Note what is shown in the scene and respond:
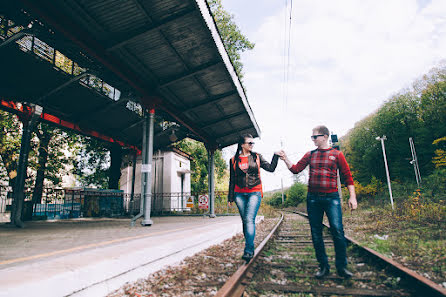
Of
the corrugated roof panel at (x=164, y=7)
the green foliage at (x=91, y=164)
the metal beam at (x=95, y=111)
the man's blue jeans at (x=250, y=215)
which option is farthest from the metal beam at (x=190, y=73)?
the green foliage at (x=91, y=164)

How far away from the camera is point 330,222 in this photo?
3430mm

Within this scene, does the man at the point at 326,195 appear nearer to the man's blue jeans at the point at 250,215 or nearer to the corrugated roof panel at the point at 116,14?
the man's blue jeans at the point at 250,215

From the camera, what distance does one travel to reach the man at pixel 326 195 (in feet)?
11.0

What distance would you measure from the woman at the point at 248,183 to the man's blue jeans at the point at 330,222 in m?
0.82

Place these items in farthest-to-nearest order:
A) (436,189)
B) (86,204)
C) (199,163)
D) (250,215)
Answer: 1. (199,163)
2. (436,189)
3. (86,204)
4. (250,215)

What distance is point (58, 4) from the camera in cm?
541

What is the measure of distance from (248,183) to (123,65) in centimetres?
558

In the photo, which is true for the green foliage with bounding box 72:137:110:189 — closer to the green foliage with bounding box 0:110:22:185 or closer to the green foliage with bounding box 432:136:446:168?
the green foliage with bounding box 0:110:22:185

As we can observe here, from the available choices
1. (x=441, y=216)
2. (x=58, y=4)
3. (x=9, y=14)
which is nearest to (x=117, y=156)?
(x=9, y=14)

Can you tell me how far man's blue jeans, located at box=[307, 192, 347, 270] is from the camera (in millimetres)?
3346

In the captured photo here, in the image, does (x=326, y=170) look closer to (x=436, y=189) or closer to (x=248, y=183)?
(x=248, y=183)

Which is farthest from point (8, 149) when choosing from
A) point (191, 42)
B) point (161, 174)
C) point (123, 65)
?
point (191, 42)

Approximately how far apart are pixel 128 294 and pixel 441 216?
9.97 m

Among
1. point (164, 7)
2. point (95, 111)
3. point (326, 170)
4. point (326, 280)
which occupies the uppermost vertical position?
point (164, 7)
